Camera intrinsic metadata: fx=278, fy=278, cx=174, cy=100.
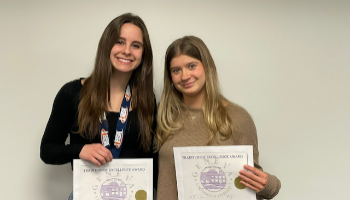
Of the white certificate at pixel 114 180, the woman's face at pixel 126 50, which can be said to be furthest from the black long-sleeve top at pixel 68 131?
the woman's face at pixel 126 50

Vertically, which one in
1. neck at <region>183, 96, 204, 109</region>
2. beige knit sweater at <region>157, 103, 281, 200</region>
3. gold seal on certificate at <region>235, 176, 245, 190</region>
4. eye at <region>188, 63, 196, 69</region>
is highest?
eye at <region>188, 63, 196, 69</region>

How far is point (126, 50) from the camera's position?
1.37m

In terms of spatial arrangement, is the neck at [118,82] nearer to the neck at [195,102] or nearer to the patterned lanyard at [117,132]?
the patterned lanyard at [117,132]

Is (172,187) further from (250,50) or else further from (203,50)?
(250,50)

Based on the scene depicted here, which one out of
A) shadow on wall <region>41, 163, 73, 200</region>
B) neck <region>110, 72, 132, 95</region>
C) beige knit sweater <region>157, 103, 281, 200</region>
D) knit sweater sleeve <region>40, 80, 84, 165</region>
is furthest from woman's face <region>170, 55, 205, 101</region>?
shadow on wall <region>41, 163, 73, 200</region>

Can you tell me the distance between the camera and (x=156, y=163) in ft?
5.04

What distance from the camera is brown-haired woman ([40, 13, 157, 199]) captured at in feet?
4.43

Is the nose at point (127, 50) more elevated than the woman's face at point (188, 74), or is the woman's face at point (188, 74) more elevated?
the nose at point (127, 50)

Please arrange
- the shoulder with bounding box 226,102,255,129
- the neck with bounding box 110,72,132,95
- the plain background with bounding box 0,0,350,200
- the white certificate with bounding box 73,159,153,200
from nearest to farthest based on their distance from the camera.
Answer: the white certificate with bounding box 73,159,153,200
the shoulder with bounding box 226,102,255,129
the neck with bounding box 110,72,132,95
the plain background with bounding box 0,0,350,200

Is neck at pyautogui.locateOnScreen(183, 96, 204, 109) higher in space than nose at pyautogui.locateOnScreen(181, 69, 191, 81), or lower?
lower

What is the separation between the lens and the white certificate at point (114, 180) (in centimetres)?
127

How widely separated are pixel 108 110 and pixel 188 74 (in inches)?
17.5

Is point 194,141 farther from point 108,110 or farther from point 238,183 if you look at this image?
point 108,110

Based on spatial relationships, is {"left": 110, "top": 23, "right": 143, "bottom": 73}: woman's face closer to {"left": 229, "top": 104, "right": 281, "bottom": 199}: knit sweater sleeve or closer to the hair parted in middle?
the hair parted in middle
